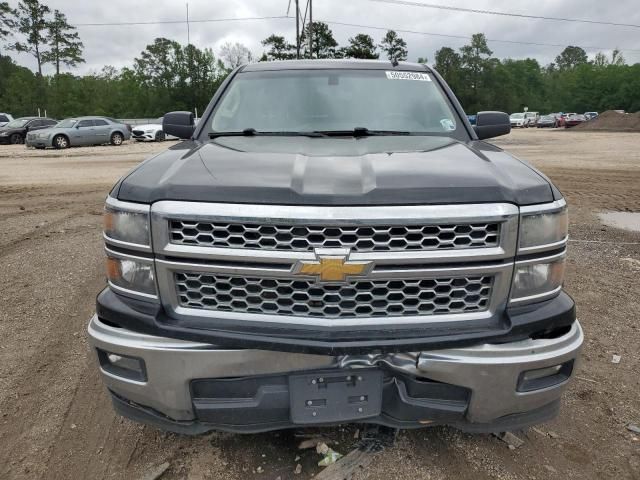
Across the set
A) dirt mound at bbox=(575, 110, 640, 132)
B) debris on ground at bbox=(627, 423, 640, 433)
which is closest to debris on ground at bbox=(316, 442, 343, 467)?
debris on ground at bbox=(627, 423, 640, 433)

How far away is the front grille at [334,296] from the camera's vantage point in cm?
195

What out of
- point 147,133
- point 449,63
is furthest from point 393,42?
point 147,133

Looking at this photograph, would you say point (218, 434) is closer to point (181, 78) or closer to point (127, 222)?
point (127, 222)

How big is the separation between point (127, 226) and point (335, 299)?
869 mm

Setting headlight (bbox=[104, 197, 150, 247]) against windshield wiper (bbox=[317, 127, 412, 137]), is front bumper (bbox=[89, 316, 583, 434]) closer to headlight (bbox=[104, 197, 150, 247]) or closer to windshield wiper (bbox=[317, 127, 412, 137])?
headlight (bbox=[104, 197, 150, 247])

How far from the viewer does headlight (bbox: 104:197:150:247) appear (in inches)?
78.7

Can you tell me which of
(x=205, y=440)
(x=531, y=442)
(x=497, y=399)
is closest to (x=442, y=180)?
(x=497, y=399)

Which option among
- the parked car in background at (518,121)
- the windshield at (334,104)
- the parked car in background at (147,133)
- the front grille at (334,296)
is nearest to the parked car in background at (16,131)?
the parked car in background at (147,133)

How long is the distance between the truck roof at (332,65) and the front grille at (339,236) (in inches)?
85.3

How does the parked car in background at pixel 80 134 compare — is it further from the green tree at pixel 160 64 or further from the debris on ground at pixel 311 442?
the green tree at pixel 160 64

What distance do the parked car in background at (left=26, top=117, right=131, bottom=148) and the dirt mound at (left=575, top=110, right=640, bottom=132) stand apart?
122ft

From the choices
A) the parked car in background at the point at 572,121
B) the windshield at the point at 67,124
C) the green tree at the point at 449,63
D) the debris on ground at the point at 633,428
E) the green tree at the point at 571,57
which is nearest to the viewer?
the debris on ground at the point at 633,428

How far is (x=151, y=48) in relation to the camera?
74.5 meters

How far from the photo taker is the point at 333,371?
1.97 metres
